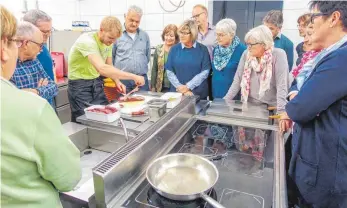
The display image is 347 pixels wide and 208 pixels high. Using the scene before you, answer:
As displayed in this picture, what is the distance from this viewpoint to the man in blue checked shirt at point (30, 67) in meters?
1.26

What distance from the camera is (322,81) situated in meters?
0.91

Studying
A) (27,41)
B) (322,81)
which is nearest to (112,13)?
(27,41)

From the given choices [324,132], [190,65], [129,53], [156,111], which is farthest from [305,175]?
[129,53]

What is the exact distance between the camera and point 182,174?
93 cm

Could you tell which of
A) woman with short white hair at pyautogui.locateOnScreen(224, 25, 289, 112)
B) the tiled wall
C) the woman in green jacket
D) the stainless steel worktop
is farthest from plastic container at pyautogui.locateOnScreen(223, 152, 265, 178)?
the tiled wall

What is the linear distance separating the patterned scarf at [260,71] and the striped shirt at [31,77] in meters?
1.27

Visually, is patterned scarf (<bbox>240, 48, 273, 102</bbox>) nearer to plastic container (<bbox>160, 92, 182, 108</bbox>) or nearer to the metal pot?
plastic container (<bbox>160, 92, 182, 108</bbox>)

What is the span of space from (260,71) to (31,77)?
144 centimetres

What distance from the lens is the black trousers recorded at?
1.94 meters

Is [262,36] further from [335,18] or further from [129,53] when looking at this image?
[129,53]

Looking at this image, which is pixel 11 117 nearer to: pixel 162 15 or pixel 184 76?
pixel 184 76

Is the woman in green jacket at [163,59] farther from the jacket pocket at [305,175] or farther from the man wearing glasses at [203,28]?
the jacket pocket at [305,175]

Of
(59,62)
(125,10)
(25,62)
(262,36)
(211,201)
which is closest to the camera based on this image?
(211,201)

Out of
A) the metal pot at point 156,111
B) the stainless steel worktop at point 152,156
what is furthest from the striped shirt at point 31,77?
the metal pot at point 156,111
